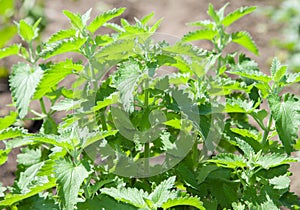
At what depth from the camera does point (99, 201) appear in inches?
75.2

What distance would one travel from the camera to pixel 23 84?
86.0 inches

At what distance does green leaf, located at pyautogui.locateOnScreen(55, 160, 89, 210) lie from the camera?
1.71m

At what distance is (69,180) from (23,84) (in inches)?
23.8

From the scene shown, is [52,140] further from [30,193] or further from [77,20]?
[77,20]

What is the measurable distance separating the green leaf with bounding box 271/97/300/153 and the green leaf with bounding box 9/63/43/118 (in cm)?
95

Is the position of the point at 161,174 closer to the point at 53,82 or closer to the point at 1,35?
the point at 53,82

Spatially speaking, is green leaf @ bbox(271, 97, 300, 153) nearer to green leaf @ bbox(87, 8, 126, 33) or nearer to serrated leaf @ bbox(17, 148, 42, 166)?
green leaf @ bbox(87, 8, 126, 33)

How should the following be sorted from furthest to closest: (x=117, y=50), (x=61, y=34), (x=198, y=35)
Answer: (x=198, y=35)
(x=61, y=34)
(x=117, y=50)

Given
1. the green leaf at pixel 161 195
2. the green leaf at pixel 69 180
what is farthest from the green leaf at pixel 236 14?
the green leaf at pixel 69 180

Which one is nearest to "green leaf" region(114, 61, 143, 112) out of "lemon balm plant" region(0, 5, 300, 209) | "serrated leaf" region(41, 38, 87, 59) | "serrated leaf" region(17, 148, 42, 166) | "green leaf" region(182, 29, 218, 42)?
"lemon balm plant" region(0, 5, 300, 209)

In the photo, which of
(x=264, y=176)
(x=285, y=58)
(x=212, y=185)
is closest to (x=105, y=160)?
(x=212, y=185)

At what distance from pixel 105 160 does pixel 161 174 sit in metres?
0.24

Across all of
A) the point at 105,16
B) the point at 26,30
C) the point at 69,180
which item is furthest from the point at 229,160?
the point at 26,30

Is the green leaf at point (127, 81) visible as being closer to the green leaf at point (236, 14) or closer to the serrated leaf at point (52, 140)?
the serrated leaf at point (52, 140)
